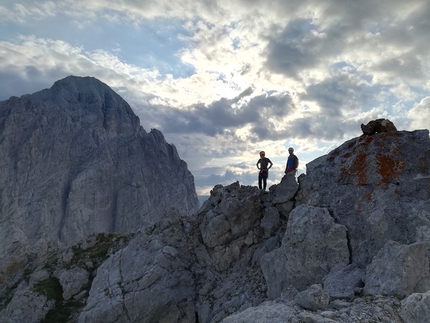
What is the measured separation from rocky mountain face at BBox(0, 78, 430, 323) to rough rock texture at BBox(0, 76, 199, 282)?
311ft

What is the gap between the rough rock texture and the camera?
124062mm

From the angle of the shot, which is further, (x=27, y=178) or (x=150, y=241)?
(x=27, y=178)

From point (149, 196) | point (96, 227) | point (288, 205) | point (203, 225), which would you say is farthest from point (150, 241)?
point (149, 196)

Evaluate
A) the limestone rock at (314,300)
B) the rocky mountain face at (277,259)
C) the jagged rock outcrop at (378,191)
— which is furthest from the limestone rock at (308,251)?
the limestone rock at (314,300)

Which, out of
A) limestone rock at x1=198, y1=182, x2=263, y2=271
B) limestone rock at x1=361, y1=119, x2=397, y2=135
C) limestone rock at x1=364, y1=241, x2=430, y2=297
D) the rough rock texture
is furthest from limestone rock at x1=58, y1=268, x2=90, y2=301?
the rough rock texture

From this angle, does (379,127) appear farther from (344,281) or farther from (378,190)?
(344,281)

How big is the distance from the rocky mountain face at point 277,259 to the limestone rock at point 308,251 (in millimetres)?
51

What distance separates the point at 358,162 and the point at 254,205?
9181 mm

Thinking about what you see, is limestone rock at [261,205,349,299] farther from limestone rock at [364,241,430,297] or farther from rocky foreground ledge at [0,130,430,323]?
limestone rock at [364,241,430,297]

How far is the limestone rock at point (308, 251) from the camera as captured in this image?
13945 mm

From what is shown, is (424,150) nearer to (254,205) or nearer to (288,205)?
(288,205)

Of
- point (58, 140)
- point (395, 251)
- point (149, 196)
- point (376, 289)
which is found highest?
point (58, 140)

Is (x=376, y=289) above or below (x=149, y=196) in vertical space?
below

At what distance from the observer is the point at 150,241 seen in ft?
78.6
